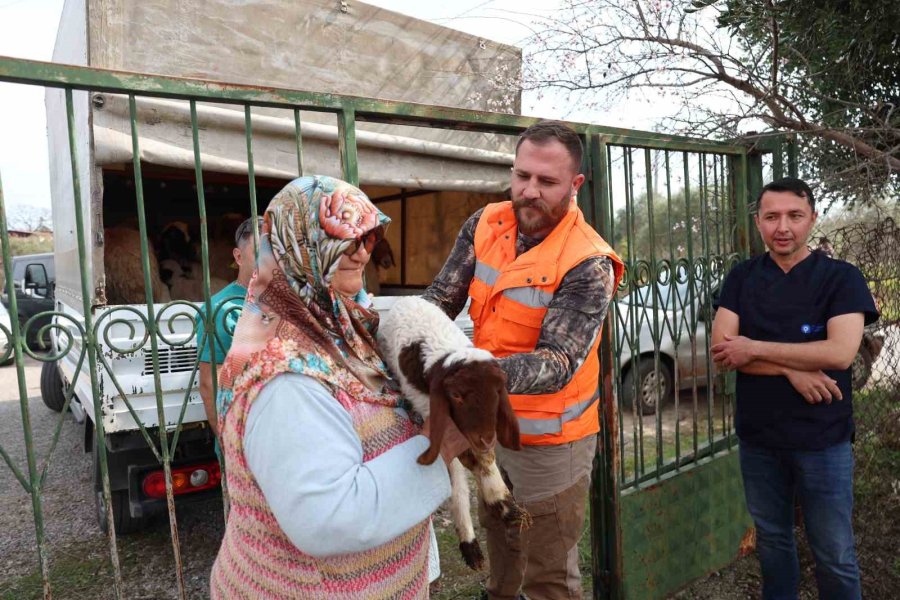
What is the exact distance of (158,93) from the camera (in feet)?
6.32

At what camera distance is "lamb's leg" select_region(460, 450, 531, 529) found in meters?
1.54

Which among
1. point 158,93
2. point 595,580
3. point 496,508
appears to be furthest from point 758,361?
point 158,93

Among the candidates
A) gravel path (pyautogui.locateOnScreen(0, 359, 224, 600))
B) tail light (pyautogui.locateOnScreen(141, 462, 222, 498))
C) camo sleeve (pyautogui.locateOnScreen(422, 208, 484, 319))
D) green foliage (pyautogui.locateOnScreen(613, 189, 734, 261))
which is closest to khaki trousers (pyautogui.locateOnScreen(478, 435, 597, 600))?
camo sleeve (pyautogui.locateOnScreen(422, 208, 484, 319))

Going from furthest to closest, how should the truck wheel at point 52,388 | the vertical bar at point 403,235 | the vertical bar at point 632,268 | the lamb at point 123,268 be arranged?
1. the truck wheel at point 52,388
2. the vertical bar at point 403,235
3. the lamb at point 123,268
4. the vertical bar at point 632,268

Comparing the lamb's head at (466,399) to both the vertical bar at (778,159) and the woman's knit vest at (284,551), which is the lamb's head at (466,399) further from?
the vertical bar at (778,159)

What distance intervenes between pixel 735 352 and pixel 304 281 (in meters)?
2.04

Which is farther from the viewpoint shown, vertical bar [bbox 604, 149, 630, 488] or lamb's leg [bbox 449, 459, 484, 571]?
vertical bar [bbox 604, 149, 630, 488]

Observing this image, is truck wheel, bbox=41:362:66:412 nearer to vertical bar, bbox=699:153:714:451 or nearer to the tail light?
the tail light

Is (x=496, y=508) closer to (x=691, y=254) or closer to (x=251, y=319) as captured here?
(x=251, y=319)

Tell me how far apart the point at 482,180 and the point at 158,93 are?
10.6ft

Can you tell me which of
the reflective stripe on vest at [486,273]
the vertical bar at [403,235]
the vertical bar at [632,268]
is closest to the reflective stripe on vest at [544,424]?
the reflective stripe on vest at [486,273]

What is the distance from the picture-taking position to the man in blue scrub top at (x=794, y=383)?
8.22 feet

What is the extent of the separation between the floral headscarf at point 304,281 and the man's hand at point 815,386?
1974 mm

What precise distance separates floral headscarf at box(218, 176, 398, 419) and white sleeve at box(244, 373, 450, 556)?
0.09 meters
